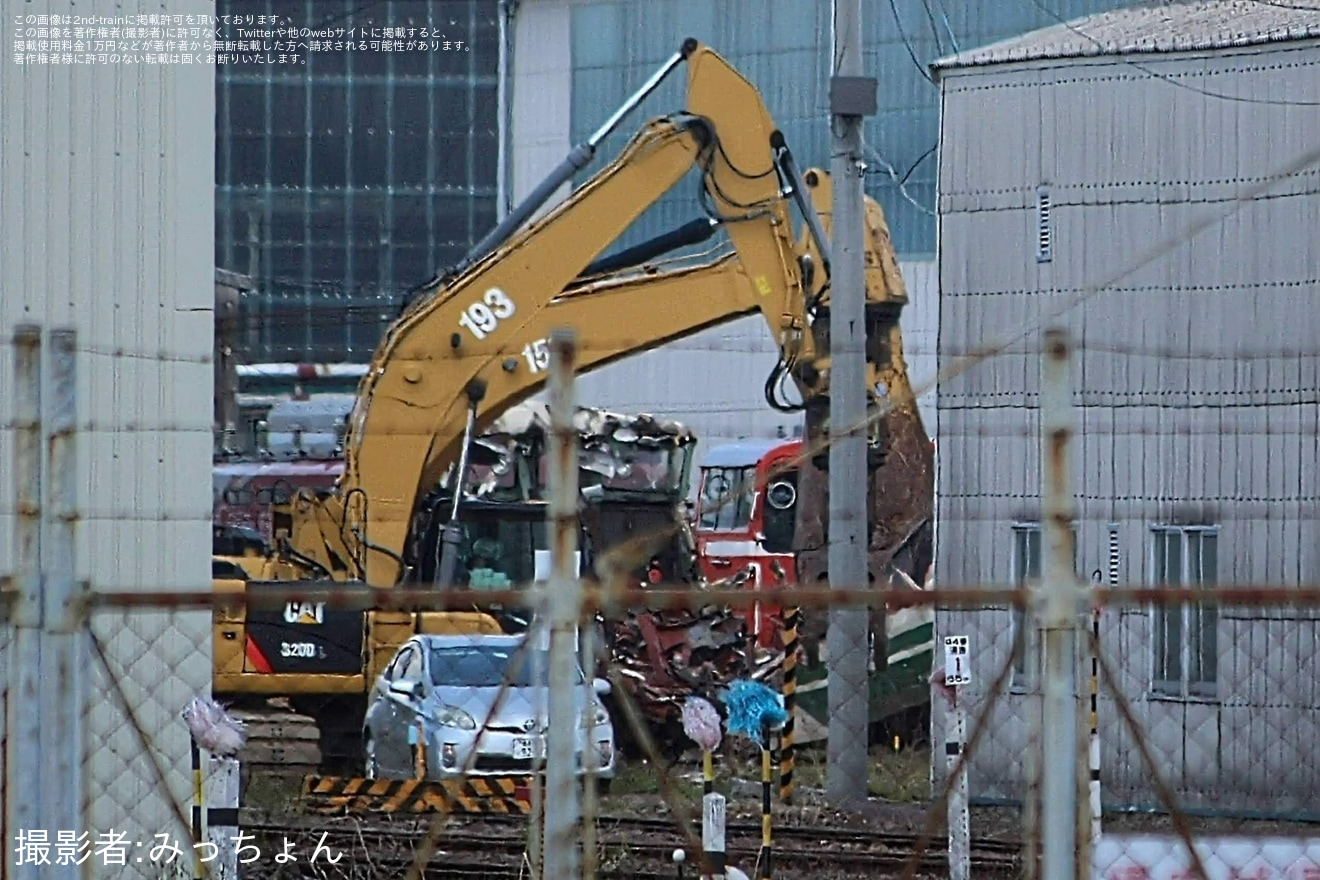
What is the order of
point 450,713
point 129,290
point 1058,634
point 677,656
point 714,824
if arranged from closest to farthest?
point 1058,634 → point 714,824 → point 129,290 → point 450,713 → point 677,656

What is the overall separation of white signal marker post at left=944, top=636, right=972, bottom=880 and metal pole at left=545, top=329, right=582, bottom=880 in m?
4.01

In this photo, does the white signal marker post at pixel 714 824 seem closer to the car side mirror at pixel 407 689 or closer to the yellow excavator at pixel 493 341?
the car side mirror at pixel 407 689

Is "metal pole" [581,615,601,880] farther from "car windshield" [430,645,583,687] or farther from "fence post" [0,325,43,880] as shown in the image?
"car windshield" [430,645,583,687]

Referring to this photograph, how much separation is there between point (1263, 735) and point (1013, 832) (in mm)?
1447

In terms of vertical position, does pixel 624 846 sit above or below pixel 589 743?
below

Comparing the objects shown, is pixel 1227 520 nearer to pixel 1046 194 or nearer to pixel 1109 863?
pixel 1046 194

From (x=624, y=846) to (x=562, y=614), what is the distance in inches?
222

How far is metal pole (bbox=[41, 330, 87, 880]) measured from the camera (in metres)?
4.05

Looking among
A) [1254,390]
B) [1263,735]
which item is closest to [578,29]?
[1254,390]

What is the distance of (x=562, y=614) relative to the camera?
389 cm

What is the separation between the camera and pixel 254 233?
28.7 m

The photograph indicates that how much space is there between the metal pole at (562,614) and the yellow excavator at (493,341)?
28.5 feet

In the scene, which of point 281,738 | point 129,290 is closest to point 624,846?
point 129,290

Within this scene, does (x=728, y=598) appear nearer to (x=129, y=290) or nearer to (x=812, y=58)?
(x=129, y=290)
